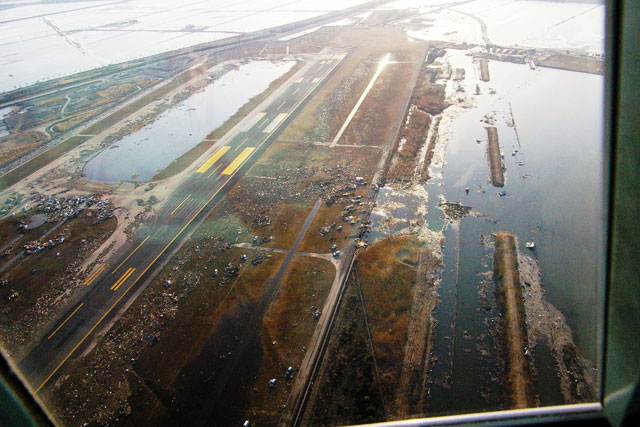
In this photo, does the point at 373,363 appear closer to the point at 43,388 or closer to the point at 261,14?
the point at 43,388

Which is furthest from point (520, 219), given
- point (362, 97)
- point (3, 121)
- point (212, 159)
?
point (3, 121)

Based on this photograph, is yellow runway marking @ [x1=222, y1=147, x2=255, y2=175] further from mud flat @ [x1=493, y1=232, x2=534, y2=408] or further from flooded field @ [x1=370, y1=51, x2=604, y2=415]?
mud flat @ [x1=493, y1=232, x2=534, y2=408]

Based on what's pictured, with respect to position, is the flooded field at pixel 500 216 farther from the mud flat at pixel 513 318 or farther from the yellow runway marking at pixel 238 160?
the yellow runway marking at pixel 238 160

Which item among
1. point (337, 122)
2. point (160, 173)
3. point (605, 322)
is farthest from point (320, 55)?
point (605, 322)

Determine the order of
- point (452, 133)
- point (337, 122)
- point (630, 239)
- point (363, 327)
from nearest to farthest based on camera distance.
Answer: point (630, 239) → point (363, 327) → point (452, 133) → point (337, 122)

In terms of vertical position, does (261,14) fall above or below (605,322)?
above

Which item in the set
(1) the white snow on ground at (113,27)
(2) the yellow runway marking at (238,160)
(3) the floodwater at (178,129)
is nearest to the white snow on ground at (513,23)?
(1) the white snow on ground at (113,27)

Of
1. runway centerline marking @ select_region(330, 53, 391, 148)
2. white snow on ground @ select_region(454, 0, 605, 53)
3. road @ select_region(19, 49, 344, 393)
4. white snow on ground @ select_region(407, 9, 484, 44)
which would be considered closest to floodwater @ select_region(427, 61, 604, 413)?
runway centerline marking @ select_region(330, 53, 391, 148)
